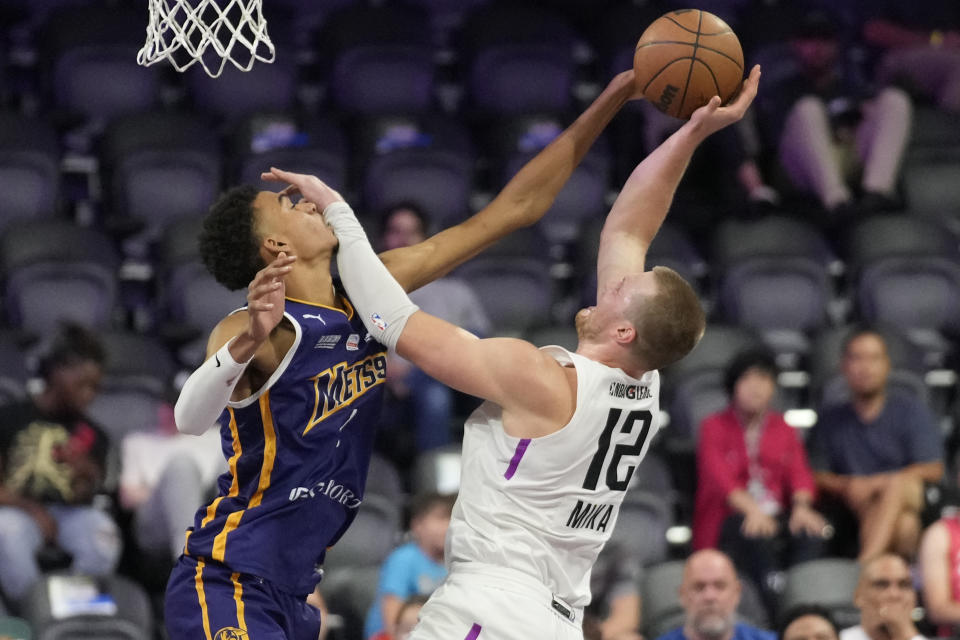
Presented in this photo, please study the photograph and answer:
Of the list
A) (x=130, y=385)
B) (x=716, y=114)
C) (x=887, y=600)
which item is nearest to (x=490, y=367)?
(x=716, y=114)

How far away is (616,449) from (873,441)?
3.84 m

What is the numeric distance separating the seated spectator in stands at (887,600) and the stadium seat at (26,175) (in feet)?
17.3

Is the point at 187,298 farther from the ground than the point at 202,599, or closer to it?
farther from the ground

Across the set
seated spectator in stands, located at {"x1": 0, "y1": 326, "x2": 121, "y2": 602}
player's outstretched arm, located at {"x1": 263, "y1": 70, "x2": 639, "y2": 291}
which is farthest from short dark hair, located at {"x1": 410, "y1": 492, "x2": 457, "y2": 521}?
player's outstretched arm, located at {"x1": 263, "y1": 70, "x2": 639, "y2": 291}

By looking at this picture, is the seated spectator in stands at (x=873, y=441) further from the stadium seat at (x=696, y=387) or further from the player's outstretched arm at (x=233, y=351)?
the player's outstretched arm at (x=233, y=351)

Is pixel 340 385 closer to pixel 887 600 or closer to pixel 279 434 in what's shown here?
pixel 279 434

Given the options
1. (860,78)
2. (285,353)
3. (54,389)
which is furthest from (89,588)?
(860,78)

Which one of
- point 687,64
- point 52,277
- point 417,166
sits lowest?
point 52,277

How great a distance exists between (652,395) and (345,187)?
5.38m

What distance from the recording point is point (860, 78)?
12211mm

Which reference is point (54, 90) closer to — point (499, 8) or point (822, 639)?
point (499, 8)

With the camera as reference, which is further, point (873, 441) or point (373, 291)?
point (873, 441)

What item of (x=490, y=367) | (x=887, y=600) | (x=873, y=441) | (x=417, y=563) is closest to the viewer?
(x=490, y=367)

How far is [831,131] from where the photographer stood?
10500 mm
